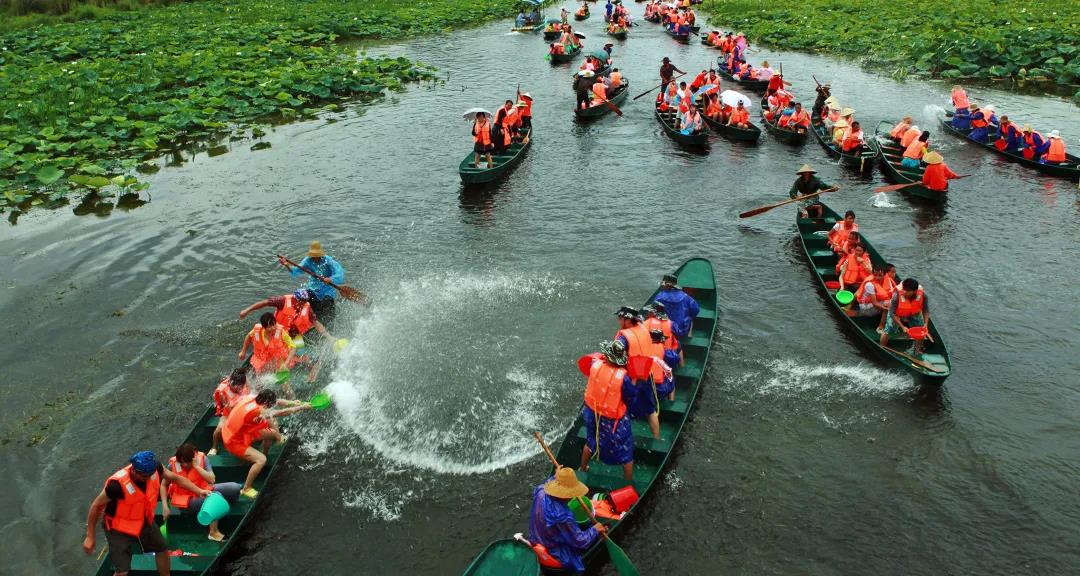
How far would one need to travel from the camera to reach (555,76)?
38375mm

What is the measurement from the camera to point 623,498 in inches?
385

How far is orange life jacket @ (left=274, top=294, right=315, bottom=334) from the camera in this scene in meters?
13.5

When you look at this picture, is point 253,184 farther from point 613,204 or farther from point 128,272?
point 613,204

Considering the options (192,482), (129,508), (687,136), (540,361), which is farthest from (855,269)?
(129,508)

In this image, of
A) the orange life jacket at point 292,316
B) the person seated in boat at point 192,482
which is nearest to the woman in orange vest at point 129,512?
the person seated in boat at point 192,482

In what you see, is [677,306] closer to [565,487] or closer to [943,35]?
[565,487]

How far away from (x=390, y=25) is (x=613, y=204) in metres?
35.9

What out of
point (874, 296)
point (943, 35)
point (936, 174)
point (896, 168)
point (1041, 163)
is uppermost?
point (943, 35)

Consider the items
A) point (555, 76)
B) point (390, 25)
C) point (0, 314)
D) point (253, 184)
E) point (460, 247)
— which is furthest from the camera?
point (390, 25)

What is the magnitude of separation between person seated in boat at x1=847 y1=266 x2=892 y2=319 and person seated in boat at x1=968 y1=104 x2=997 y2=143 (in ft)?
48.8

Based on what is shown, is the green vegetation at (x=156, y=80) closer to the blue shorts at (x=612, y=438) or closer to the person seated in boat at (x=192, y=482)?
the person seated in boat at (x=192, y=482)

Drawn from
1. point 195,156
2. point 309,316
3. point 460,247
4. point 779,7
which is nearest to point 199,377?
point 309,316

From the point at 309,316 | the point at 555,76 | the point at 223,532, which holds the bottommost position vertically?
the point at 223,532

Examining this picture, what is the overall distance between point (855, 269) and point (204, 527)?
13.5 meters
